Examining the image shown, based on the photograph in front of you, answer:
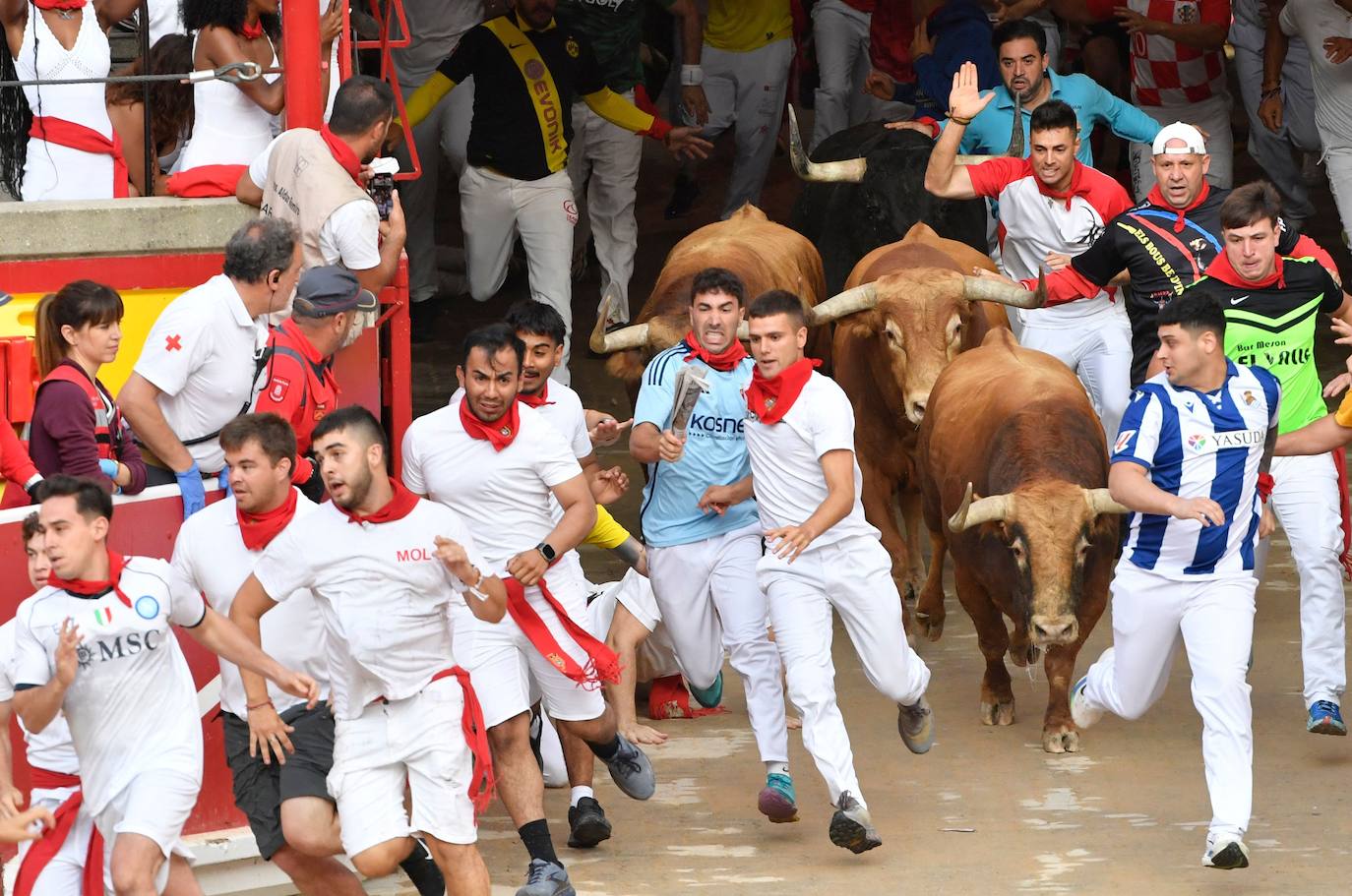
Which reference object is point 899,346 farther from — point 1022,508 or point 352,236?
point 352,236

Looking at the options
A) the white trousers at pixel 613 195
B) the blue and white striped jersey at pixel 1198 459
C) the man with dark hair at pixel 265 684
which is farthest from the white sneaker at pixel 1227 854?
the white trousers at pixel 613 195

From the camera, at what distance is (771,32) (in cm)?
1385

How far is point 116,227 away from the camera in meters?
7.31

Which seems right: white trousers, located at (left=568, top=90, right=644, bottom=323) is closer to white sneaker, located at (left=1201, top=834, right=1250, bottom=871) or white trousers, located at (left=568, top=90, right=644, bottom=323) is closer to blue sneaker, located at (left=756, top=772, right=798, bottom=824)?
blue sneaker, located at (left=756, top=772, right=798, bottom=824)

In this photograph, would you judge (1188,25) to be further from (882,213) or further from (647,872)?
(647,872)

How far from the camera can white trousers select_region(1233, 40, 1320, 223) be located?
43.9 feet

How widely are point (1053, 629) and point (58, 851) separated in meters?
3.68

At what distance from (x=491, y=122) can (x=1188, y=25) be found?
4355mm

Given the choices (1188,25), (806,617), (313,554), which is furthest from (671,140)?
(313,554)

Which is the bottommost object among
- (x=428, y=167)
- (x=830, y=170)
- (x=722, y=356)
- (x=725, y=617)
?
(x=725, y=617)

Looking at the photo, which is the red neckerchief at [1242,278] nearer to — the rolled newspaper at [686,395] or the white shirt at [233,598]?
the rolled newspaper at [686,395]

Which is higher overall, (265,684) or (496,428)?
(496,428)

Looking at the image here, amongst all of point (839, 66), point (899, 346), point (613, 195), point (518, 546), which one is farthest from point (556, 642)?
point (839, 66)

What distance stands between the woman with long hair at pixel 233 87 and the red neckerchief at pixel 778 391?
2.05 m
